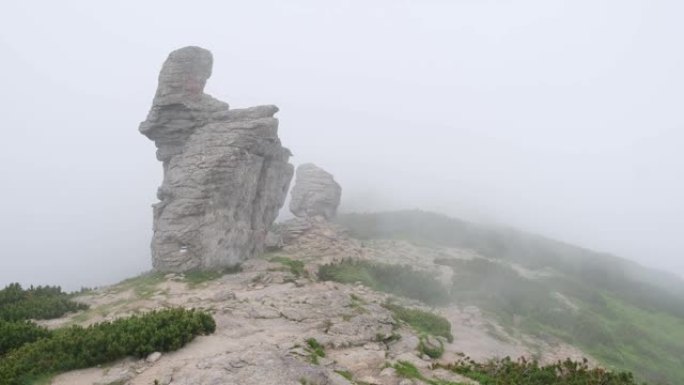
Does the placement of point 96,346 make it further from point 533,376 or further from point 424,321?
point 424,321

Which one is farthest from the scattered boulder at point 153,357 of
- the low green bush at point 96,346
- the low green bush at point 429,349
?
the low green bush at point 429,349

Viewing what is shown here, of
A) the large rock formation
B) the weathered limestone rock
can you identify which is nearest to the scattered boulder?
the large rock formation

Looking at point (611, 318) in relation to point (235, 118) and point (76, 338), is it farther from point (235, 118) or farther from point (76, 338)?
point (76, 338)

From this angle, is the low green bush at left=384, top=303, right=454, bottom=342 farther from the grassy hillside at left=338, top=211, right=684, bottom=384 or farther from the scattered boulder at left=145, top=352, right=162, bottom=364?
the scattered boulder at left=145, top=352, right=162, bottom=364

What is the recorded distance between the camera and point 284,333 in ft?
61.0

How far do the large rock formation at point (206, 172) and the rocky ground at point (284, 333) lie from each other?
175 cm

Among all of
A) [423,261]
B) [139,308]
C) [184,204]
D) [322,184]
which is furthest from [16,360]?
[322,184]

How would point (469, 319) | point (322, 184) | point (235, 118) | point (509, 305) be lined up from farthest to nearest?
point (322, 184), point (235, 118), point (509, 305), point (469, 319)

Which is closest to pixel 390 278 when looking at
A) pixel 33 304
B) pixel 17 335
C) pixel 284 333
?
pixel 284 333

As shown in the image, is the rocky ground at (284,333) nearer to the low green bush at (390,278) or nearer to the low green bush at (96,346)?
the low green bush at (96,346)

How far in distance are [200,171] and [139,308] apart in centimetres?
1036

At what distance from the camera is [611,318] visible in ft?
114

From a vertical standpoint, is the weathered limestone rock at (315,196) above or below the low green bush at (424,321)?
above

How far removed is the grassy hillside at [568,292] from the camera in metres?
29.6
